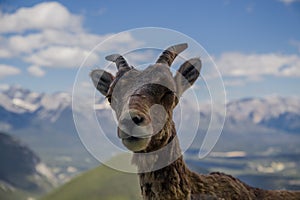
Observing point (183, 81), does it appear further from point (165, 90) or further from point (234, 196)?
point (234, 196)

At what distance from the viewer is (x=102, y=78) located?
1384 cm

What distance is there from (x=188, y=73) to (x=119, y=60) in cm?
188

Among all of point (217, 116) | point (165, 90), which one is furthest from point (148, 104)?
point (217, 116)

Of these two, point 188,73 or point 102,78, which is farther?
point 102,78

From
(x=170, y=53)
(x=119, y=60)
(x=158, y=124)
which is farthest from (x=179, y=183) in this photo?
(x=119, y=60)

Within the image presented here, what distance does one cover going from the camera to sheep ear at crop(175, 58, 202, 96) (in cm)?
1319

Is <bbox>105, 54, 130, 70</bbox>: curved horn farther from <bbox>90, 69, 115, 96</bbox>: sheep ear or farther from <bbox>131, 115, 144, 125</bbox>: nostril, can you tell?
<bbox>131, 115, 144, 125</bbox>: nostril

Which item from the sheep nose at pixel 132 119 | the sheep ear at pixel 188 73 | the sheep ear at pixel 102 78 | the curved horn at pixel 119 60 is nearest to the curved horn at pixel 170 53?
the sheep ear at pixel 188 73

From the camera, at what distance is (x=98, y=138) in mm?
13688

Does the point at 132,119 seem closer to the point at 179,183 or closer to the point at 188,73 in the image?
the point at 179,183

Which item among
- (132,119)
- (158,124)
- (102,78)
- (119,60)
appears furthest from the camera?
(102,78)

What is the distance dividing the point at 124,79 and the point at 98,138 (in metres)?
2.19

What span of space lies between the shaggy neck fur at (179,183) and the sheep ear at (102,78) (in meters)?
2.25


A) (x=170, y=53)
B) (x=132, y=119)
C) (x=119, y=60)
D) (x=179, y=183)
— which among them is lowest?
(x=179, y=183)
